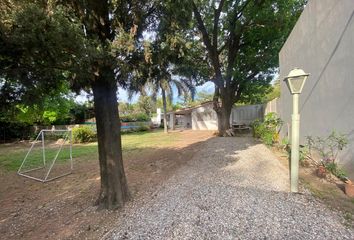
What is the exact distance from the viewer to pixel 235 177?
617 cm

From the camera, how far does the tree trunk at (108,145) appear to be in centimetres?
505

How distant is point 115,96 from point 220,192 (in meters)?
3.09

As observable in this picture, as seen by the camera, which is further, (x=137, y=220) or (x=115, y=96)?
(x=115, y=96)

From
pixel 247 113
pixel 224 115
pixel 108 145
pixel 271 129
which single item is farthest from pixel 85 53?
pixel 247 113

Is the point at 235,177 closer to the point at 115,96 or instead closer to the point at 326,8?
the point at 115,96

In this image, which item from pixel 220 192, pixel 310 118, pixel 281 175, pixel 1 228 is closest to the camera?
pixel 1 228

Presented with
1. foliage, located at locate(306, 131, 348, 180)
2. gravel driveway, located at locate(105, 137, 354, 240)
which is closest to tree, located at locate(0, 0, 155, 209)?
gravel driveway, located at locate(105, 137, 354, 240)

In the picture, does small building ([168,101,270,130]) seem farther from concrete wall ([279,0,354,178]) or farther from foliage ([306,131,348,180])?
foliage ([306,131,348,180])

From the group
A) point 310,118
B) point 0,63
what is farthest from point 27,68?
point 310,118

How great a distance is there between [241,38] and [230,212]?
15.2 metres

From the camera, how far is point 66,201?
18.7 ft

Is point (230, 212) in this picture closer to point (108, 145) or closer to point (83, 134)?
point (108, 145)

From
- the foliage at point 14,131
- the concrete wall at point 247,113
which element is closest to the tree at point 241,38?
the concrete wall at point 247,113

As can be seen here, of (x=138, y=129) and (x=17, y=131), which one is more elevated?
(x=17, y=131)
